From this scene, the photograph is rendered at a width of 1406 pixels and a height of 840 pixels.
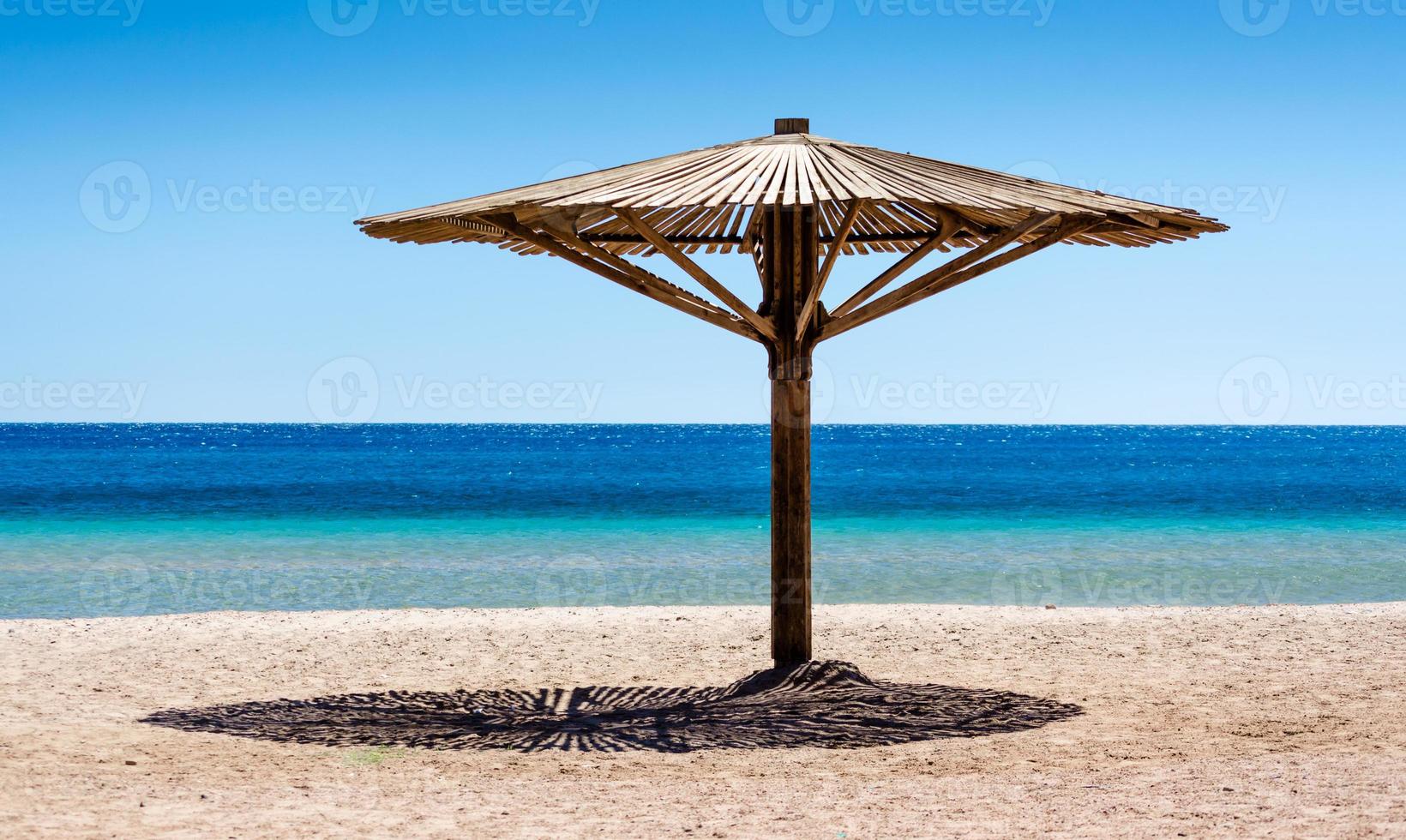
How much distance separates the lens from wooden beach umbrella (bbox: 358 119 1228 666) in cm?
543

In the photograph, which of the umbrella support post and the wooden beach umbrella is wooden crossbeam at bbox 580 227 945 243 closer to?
the wooden beach umbrella

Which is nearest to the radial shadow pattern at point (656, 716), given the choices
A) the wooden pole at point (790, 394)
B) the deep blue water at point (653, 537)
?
the wooden pole at point (790, 394)

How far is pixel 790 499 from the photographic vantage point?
6348 millimetres

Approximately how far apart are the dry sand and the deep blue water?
3.41 meters

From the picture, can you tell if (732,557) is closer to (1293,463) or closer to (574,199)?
(574,199)

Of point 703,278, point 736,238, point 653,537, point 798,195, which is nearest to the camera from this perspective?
point 798,195

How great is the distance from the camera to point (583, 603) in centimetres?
1246

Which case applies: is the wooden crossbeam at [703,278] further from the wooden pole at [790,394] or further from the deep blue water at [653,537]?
the deep blue water at [653,537]

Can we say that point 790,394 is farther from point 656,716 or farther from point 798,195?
point 656,716

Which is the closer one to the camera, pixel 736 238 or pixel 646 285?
pixel 646 285

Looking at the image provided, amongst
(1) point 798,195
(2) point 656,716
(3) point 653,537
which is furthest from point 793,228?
(3) point 653,537

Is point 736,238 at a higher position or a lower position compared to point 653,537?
higher

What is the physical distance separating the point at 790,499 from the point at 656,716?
1.31 metres

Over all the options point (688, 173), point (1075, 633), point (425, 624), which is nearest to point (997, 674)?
point (1075, 633)
